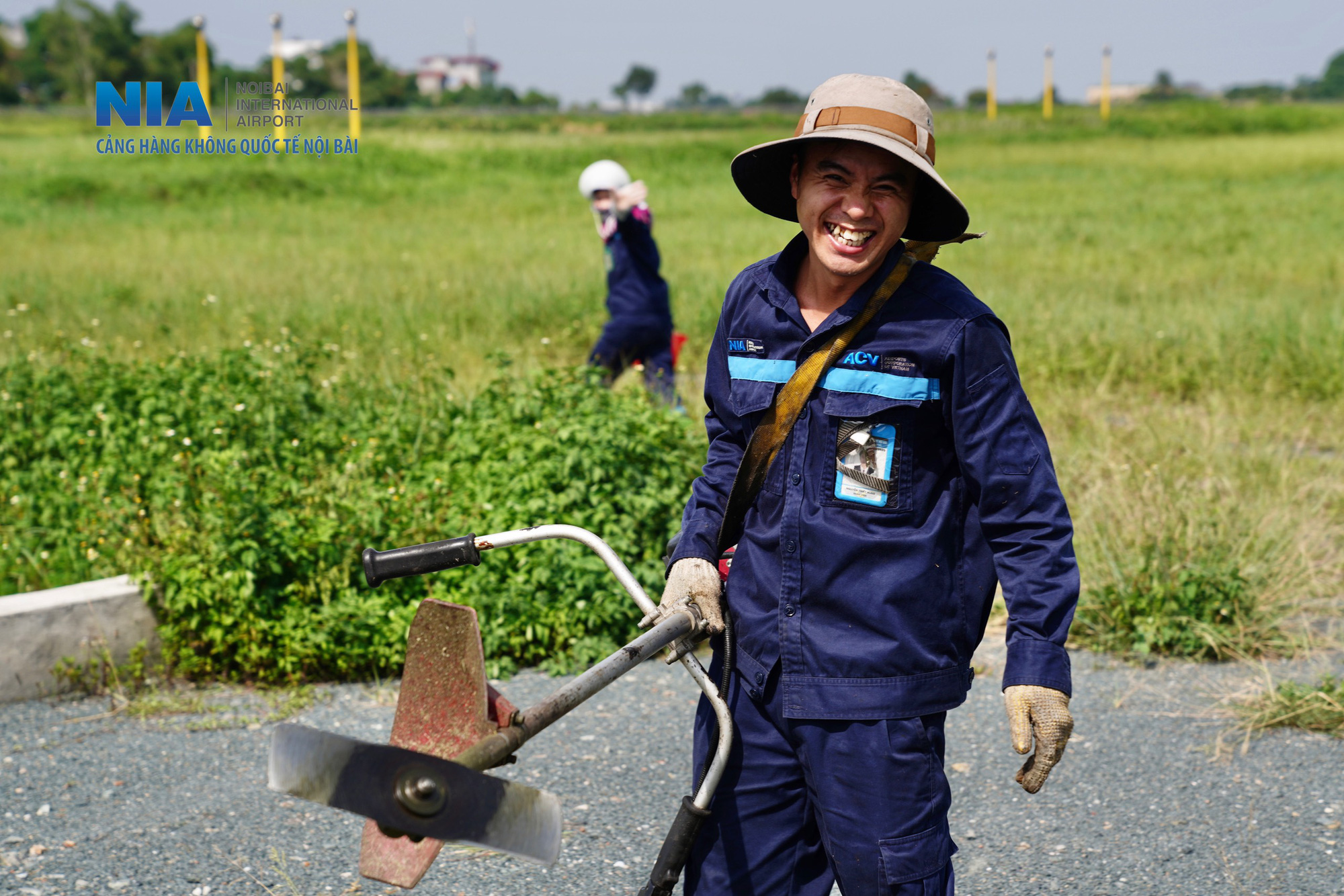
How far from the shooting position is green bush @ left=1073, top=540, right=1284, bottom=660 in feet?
14.4

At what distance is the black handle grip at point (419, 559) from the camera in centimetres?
202

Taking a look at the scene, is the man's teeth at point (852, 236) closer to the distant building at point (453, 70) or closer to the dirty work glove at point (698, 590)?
the dirty work glove at point (698, 590)

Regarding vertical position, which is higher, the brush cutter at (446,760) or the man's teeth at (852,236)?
the man's teeth at (852,236)

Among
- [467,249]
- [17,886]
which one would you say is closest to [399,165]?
[467,249]

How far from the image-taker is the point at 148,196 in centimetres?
2427

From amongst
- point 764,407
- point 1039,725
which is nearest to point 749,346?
point 764,407

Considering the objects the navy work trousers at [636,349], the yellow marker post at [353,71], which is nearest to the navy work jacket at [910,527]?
the navy work trousers at [636,349]

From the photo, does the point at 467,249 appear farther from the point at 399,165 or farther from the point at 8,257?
the point at 399,165

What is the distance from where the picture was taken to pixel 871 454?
82.8 inches

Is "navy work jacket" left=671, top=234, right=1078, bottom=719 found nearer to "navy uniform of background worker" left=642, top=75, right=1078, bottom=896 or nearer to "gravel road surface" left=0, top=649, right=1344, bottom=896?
"navy uniform of background worker" left=642, top=75, right=1078, bottom=896

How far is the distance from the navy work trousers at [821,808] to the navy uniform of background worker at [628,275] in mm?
5163

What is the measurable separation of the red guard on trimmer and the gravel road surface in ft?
5.17

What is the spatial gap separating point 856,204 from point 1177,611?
296 cm

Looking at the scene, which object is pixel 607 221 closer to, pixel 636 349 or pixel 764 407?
pixel 636 349
